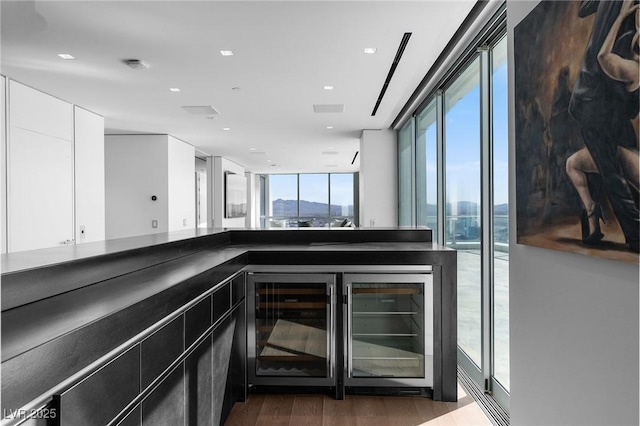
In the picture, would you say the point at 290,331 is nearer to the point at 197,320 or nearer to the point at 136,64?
the point at 197,320

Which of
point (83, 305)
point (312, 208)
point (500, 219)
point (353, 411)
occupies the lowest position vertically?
point (353, 411)

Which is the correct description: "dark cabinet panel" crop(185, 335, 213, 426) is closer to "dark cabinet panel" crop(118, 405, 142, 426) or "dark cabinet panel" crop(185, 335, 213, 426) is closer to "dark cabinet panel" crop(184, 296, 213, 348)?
"dark cabinet panel" crop(184, 296, 213, 348)

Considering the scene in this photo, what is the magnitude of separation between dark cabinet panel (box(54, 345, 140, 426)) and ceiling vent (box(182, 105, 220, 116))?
13.8 ft

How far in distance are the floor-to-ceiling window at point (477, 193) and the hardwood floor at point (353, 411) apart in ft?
1.14

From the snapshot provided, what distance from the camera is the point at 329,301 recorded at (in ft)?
8.75

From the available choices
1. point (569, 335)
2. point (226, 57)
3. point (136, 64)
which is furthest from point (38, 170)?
point (569, 335)

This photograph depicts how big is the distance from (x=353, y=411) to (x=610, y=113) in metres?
2.13

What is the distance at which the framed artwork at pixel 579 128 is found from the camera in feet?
3.59

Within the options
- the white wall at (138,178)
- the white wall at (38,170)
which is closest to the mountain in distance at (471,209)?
the white wall at (38,170)

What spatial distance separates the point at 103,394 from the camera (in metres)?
1.04

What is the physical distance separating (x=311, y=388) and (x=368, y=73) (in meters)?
2.71

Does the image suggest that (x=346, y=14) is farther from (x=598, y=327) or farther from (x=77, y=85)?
(x=77, y=85)

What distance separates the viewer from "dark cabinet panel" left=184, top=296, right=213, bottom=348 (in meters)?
1.63

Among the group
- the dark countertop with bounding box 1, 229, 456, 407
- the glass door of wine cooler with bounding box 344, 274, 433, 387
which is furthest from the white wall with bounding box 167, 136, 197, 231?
the glass door of wine cooler with bounding box 344, 274, 433, 387
